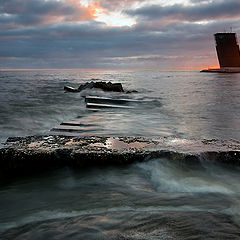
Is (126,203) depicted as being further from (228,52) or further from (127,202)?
(228,52)

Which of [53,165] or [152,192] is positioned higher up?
[53,165]

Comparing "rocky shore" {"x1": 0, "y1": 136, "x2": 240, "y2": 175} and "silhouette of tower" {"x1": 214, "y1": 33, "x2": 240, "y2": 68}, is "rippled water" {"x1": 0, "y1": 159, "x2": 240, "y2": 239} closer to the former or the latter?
"rocky shore" {"x1": 0, "y1": 136, "x2": 240, "y2": 175}

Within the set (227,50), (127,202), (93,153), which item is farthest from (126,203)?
(227,50)

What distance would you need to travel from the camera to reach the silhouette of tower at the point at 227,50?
4181 inches

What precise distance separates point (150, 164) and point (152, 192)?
1.84ft

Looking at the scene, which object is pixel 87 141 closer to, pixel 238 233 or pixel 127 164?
pixel 127 164

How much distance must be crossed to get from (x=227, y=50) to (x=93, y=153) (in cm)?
11827

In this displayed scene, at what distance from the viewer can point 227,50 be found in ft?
358

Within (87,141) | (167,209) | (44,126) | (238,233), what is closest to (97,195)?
(167,209)

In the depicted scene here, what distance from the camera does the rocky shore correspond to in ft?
11.7

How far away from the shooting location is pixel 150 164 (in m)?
3.70

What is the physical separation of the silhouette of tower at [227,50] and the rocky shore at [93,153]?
114320 millimetres

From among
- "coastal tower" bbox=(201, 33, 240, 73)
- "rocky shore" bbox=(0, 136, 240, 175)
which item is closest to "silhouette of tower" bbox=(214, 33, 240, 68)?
"coastal tower" bbox=(201, 33, 240, 73)

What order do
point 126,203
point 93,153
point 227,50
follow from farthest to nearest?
1. point 227,50
2. point 93,153
3. point 126,203
